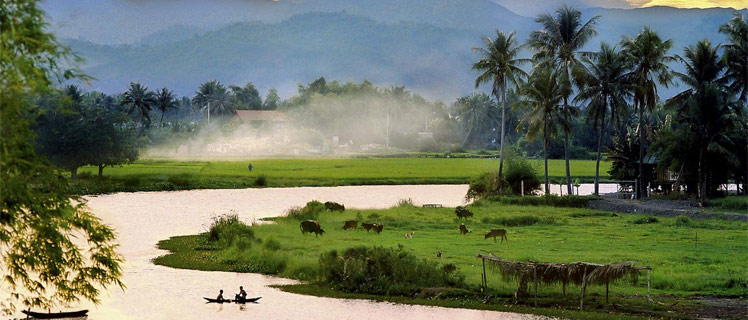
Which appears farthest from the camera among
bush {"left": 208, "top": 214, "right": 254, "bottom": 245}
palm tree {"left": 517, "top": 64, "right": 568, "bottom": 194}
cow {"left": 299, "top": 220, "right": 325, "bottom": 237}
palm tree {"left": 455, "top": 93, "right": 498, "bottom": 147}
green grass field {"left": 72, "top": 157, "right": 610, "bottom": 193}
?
palm tree {"left": 455, "top": 93, "right": 498, "bottom": 147}

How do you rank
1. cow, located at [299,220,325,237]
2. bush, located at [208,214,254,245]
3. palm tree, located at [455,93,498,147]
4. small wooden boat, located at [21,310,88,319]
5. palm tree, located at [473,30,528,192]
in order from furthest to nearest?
palm tree, located at [455,93,498,147], palm tree, located at [473,30,528,192], cow, located at [299,220,325,237], bush, located at [208,214,254,245], small wooden boat, located at [21,310,88,319]

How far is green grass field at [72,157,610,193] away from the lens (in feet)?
278

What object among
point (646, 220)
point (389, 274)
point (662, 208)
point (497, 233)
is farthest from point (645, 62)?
point (389, 274)

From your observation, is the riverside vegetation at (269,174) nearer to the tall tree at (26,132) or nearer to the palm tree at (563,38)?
the palm tree at (563,38)

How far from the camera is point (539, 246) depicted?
111 ft

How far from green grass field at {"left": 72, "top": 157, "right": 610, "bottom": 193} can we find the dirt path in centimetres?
1708

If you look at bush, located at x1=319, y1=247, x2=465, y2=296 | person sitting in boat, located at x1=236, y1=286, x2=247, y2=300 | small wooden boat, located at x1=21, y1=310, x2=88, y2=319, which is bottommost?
small wooden boat, located at x1=21, y1=310, x2=88, y2=319

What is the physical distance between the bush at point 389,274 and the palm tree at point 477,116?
16090 centimetres

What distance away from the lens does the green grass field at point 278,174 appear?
278 feet

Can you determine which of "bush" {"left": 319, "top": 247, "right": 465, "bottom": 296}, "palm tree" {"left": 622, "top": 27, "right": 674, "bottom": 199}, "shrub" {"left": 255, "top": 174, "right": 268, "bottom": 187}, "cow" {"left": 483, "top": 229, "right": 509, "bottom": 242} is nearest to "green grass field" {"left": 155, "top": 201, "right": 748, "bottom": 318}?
"cow" {"left": 483, "top": 229, "right": 509, "bottom": 242}

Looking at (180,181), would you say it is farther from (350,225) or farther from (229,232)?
(229,232)

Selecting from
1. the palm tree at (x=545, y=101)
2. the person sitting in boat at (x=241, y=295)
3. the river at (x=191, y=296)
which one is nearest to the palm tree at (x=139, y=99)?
the palm tree at (x=545, y=101)

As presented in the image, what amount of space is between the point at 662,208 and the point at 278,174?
56150 mm

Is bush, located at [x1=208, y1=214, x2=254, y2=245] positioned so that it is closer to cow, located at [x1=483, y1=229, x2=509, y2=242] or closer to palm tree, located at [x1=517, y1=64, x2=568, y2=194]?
cow, located at [x1=483, y1=229, x2=509, y2=242]
